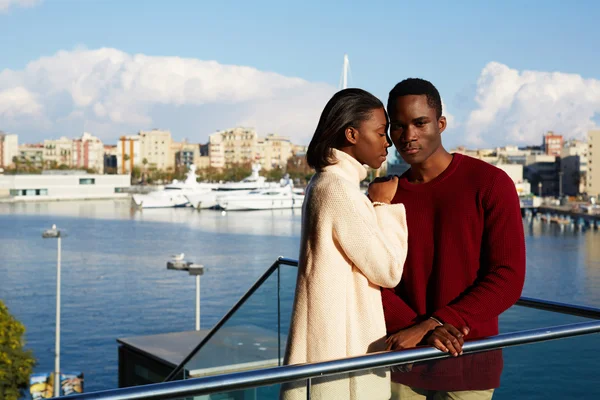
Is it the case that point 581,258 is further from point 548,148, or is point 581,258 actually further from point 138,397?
point 548,148

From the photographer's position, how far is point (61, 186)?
75.1 m

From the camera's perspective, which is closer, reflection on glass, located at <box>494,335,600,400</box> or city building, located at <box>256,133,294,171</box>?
reflection on glass, located at <box>494,335,600,400</box>

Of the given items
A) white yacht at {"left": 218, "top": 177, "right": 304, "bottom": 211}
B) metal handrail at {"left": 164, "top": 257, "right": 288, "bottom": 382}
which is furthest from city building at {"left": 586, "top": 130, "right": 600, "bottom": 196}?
metal handrail at {"left": 164, "top": 257, "right": 288, "bottom": 382}

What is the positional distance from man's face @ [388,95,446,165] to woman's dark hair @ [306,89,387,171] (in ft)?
0.22

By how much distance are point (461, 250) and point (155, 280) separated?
28.6 meters

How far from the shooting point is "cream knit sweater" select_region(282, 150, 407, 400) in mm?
1623

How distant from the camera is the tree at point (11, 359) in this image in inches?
524

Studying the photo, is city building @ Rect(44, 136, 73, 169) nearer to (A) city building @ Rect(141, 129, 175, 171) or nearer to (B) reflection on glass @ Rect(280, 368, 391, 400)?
(A) city building @ Rect(141, 129, 175, 171)

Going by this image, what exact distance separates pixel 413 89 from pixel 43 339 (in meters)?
20.6

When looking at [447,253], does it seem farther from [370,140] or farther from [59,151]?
[59,151]

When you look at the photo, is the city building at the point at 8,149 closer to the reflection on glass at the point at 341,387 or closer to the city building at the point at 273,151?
the city building at the point at 273,151

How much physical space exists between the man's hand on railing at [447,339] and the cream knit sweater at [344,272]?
0.37 feet

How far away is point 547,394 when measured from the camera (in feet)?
5.98

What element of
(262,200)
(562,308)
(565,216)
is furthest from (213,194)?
(562,308)
